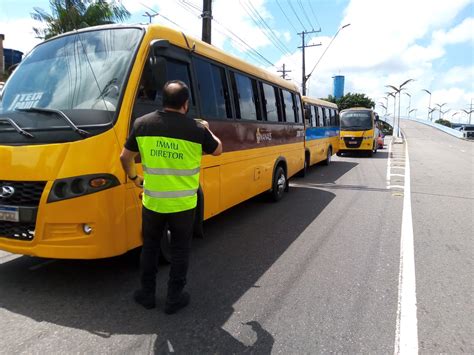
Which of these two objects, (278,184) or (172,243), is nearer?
(172,243)

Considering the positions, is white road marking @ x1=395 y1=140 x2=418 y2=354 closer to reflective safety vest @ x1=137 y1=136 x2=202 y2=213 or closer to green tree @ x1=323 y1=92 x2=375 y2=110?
reflective safety vest @ x1=137 y1=136 x2=202 y2=213

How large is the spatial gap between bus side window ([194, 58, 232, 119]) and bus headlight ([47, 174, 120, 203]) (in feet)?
6.43

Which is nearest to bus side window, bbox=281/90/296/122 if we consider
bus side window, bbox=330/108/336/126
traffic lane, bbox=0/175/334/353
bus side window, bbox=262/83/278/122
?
bus side window, bbox=262/83/278/122

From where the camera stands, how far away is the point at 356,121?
21.5 metres

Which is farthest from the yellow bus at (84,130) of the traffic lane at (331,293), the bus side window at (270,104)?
the bus side window at (270,104)

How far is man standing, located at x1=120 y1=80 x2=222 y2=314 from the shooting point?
3.05m

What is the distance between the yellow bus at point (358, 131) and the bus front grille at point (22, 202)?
19567 mm

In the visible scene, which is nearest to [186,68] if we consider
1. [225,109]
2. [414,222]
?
[225,109]

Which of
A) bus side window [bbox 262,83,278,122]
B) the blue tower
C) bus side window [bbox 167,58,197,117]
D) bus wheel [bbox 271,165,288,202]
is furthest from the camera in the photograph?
the blue tower

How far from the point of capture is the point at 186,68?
4.62 metres

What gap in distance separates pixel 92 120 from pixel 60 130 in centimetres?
29

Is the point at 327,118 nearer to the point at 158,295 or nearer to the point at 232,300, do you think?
the point at 232,300

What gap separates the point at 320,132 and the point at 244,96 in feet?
29.0

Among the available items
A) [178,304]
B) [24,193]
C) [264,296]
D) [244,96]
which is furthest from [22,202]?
[244,96]
